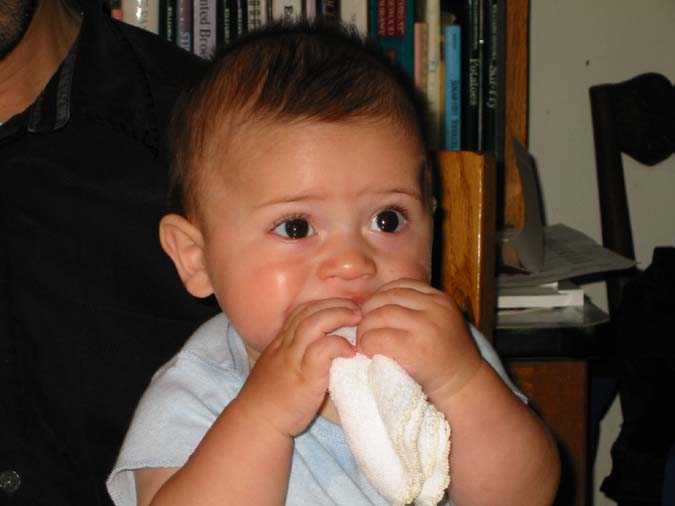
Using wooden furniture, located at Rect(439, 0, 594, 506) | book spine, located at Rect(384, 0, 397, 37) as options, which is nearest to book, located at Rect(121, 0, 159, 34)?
book spine, located at Rect(384, 0, 397, 37)

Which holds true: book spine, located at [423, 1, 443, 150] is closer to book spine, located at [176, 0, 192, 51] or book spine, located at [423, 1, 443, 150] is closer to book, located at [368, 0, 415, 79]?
book, located at [368, 0, 415, 79]

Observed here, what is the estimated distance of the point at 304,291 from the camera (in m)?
0.77

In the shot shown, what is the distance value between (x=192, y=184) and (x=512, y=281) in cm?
67

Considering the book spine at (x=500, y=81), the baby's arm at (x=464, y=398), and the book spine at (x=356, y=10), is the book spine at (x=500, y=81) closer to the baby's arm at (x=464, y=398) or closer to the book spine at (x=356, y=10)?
the book spine at (x=356, y=10)

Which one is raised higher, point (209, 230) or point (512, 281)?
point (209, 230)

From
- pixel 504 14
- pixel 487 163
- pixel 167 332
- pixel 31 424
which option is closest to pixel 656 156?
pixel 504 14

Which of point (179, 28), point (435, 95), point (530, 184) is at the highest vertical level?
point (179, 28)

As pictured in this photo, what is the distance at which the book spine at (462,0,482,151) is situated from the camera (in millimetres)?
1609

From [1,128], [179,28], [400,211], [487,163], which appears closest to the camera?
[400,211]

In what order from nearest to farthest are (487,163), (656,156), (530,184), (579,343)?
(487,163) → (579,343) → (530,184) → (656,156)

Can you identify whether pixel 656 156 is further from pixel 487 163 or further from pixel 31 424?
pixel 31 424

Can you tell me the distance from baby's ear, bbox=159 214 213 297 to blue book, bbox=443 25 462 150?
80cm

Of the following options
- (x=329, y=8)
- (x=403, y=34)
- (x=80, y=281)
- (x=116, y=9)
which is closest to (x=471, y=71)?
(x=403, y=34)

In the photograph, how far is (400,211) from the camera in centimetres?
82
